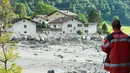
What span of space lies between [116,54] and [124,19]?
235 feet

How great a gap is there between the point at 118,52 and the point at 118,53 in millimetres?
13

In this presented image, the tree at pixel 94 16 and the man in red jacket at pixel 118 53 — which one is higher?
the tree at pixel 94 16

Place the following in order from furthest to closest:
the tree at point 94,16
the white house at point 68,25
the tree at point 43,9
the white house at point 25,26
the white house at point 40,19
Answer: the tree at point 43,9
the tree at point 94,16
the white house at point 40,19
the white house at point 68,25
the white house at point 25,26

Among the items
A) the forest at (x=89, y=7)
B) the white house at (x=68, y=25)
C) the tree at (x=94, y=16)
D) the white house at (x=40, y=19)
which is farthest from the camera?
the forest at (x=89, y=7)

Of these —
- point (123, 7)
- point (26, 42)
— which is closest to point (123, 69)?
point (26, 42)

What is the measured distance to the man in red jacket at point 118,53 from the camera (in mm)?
4336

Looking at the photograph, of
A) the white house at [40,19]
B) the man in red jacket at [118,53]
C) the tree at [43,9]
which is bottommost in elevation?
the man in red jacket at [118,53]

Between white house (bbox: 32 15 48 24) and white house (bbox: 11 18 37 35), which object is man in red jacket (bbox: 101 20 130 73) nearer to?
white house (bbox: 11 18 37 35)

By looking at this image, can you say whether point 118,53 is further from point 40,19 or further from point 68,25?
point 40,19

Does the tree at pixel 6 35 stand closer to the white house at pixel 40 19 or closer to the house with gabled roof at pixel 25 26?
the house with gabled roof at pixel 25 26

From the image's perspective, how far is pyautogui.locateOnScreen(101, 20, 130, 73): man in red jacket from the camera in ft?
14.2

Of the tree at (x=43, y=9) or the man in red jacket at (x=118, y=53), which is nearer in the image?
the man in red jacket at (x=118, y=53)

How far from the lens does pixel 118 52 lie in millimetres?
4375

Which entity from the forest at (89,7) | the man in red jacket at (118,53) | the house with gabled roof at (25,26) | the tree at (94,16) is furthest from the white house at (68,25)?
the man in red jacket at (118,53)
